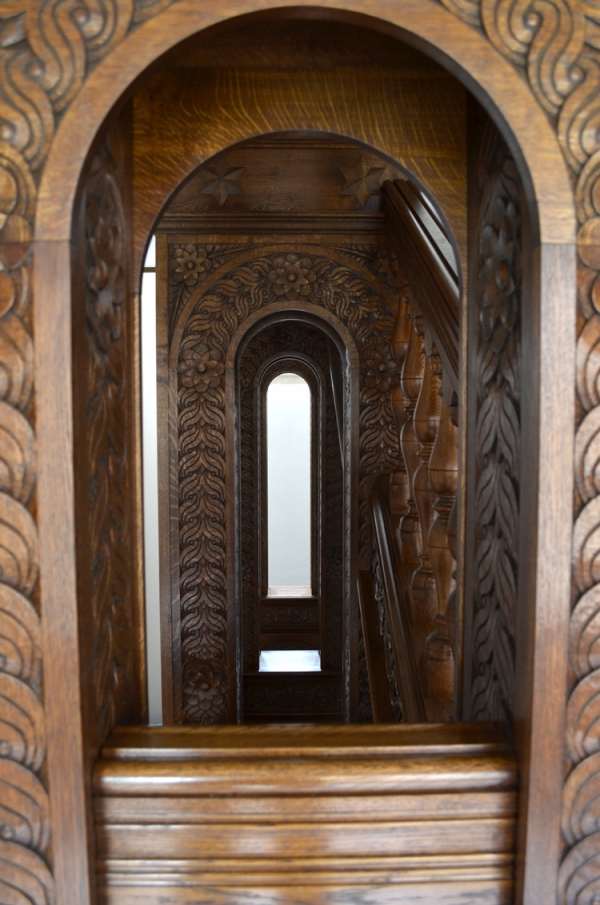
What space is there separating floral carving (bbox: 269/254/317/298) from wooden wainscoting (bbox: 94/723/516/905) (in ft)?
8.87

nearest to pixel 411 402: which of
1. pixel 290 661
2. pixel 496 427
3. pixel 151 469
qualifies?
pixel 496 427

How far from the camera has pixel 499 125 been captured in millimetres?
1087

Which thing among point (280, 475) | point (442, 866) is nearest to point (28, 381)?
point (442, 866)

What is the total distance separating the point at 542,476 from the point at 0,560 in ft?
2.53

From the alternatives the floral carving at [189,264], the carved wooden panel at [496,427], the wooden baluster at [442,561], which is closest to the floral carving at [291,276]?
the floral carving at [189,264]

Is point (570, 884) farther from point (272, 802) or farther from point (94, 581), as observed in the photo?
point (94, 581)

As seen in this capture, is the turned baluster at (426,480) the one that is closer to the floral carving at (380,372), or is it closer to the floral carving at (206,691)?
the floral carving at (380,372)

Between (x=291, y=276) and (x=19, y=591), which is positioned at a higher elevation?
(x=291, y=276)

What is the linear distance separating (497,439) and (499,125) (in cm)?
49

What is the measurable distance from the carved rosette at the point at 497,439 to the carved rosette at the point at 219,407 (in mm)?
2197

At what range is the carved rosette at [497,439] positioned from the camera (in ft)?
3.98

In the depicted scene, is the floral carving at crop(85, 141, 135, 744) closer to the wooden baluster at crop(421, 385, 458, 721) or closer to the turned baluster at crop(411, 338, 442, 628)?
the wooden baluster at crop(421, 385, 458, 721)

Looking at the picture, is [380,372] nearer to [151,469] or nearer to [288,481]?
[151,469]

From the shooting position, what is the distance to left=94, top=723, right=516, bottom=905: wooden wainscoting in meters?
1.15
